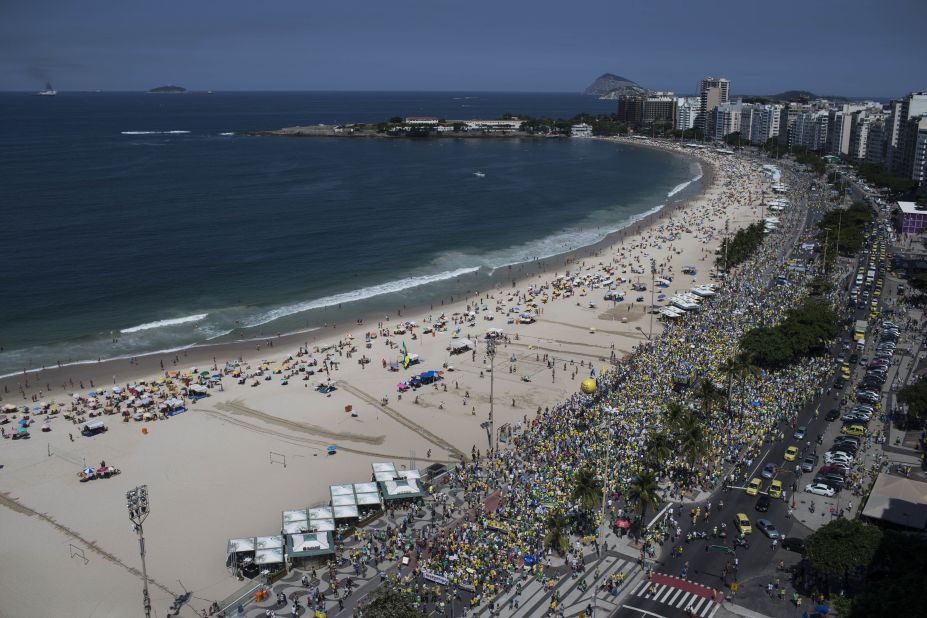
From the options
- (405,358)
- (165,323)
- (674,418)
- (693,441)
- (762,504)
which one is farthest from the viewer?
(165,323)

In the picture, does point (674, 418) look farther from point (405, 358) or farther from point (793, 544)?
point (405, 358)

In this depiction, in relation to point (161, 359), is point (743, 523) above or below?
above

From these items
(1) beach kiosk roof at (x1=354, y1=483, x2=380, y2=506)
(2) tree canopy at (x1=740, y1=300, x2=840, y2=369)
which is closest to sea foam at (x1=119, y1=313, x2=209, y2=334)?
(1) beach kiosk roof at (x1=354, y1=483, x2=380, y2=506)

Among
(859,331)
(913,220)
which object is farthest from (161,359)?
(913,220)

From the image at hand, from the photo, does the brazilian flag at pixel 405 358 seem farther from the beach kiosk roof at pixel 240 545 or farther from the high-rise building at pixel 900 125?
the high-rise building at pixel 900 125

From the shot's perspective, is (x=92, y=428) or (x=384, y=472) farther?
(x=92, y=428)

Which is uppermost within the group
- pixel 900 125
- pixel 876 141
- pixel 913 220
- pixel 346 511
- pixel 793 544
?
pixel 900 125

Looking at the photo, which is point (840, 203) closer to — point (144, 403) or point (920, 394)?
point (920, 394)
